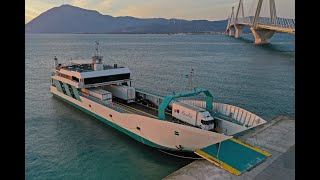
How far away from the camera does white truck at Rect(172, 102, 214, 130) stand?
1922 centimetres

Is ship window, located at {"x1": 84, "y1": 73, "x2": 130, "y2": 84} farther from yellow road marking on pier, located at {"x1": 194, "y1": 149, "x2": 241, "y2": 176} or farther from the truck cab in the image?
yellow road marking on pier, located at {"x1": 194, "y1": 149, "x2": 241, "y2": 176}

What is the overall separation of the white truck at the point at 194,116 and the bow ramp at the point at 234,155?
157cm

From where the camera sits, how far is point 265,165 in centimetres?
1609

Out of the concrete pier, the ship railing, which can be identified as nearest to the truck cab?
the ship railing

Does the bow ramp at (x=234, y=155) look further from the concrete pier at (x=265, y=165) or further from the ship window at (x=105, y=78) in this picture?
the ship window at (x=105, y=78)

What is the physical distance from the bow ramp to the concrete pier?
321mm

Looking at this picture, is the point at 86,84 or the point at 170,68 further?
the point at 170,68

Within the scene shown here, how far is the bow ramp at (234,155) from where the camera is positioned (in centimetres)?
1600

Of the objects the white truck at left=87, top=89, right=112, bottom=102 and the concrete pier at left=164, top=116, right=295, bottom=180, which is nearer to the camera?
the concrete pier at left=164, top=116, right=295, bottom=180

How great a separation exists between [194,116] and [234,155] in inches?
157
